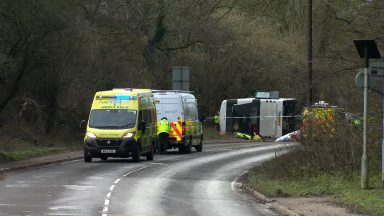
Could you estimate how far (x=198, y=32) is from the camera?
54000 millimetres

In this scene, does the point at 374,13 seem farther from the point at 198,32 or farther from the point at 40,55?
the point at 198,32

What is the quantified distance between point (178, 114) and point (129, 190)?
53.6 ft

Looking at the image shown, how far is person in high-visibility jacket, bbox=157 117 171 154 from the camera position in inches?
1405

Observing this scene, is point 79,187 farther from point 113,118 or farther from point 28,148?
point 28,148

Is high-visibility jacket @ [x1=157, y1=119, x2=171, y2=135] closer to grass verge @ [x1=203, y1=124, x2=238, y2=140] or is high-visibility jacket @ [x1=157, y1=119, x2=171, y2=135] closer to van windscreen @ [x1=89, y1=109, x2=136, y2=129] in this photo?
van windscreen @ [x1=89, y1=109, x2=136, y2=129]

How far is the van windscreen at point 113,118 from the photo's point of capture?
29984mm

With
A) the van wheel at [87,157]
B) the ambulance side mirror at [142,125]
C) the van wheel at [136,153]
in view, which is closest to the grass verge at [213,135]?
the van wheel at [136,153]

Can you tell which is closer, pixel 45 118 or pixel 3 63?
pixel 3 63

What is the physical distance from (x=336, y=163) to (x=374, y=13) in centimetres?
422

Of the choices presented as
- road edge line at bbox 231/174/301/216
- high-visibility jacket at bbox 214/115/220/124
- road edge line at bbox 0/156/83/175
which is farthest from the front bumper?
high-visibility jacket at bbox 214/115/220/124

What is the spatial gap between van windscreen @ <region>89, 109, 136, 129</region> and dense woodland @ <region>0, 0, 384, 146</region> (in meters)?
3.41

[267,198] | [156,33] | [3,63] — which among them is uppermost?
[156,33]

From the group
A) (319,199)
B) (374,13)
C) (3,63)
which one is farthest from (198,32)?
(319,199)

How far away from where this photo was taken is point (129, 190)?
65.0ft
